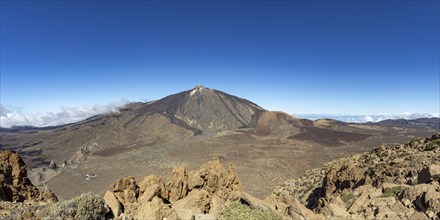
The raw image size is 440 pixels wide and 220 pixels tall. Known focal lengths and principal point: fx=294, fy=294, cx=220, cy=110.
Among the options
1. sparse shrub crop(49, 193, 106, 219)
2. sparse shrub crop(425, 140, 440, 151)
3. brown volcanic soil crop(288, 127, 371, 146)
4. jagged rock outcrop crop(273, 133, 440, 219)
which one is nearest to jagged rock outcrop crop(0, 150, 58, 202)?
sparse shrub crop(49, 193, 106, 219)

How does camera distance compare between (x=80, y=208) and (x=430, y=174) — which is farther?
(x=430, y=174)

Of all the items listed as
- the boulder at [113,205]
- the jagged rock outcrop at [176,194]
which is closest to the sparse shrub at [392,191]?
the jagged rock outcrop at [176,194]

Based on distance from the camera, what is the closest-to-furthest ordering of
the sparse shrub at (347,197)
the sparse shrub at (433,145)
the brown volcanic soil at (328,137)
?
the sparse shrub at (347,197), the sparse shrub at (433,145), the brown volcanic soil at (328,137)

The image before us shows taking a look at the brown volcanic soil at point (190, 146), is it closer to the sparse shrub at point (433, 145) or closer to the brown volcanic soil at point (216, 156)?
the brown volcanic soil at point (216, 156)

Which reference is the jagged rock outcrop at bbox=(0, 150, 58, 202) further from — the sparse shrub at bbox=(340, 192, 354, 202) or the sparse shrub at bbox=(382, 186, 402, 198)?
the sparse shrub at bbox=(382, 186, 402, 198)

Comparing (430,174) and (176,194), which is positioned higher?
(430,174)

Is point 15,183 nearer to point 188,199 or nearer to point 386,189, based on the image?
point 188,199

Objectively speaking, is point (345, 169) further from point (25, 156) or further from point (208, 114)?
point (208, 114)

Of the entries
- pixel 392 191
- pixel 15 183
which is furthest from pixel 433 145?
pixel 15 183
